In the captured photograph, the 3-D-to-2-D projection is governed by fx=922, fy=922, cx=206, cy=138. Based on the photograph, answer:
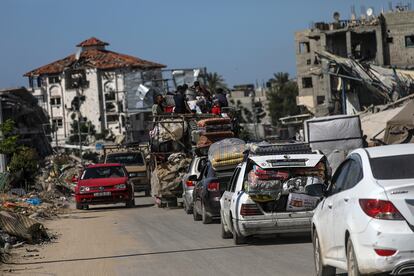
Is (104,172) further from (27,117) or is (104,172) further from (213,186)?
(27,117)

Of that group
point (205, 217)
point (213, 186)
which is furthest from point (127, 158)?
point (213, 186)

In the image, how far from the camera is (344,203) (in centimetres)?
980

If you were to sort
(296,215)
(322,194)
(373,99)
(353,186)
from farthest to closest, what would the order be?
(373,99), (296,215), (322,194), (353,186)

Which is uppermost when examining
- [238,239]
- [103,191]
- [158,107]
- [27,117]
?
[27,117]

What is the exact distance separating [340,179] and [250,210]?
5873mm

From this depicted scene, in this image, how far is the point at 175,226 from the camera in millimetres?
23547

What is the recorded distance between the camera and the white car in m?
8.83

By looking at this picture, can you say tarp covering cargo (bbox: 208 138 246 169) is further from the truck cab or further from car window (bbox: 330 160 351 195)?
the truck cab

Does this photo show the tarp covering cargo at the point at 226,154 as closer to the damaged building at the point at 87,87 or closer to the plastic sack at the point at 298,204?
the plastic sack at the point at 298,204

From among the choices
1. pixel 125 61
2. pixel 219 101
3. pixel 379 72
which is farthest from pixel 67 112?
pixel 219 101

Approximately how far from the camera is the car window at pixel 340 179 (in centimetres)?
1046

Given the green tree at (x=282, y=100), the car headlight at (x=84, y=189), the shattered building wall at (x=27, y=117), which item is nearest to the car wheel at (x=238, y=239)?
the car headlight at (x=84, y=189)

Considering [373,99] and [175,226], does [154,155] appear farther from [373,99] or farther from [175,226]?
[373,99]

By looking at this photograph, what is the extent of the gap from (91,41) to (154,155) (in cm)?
10787
